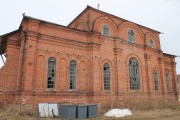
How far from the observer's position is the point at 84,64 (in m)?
15.8

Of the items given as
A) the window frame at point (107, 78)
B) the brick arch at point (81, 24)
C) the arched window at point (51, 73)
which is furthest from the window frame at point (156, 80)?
the arched window at point (51, 73)

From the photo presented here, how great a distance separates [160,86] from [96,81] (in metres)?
9.14

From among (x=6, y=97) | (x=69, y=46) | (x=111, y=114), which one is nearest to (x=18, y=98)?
(x=6, y=97)

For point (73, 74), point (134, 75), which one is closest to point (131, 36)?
point (134, 75)

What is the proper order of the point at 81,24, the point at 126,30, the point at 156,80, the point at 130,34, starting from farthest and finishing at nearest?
the point at 156,80
the point at 130,34
the point at 126,30
the point at 81,24

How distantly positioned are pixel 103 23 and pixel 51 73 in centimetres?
694

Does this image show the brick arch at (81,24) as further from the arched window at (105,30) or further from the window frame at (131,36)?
the window frame at (131,36)

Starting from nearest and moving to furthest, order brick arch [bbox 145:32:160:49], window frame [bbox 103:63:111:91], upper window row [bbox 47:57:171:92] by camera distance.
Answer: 1. upper window row [bbox 47:57:171:92]
2. window frame [bbox 103:63:111:91]
3. brick arch [bbox 145:32:160:49]

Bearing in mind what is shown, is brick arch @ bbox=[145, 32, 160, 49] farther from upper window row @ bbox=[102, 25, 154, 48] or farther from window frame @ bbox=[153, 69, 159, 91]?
window frame @ bbox=[153, 69, 159, 91]

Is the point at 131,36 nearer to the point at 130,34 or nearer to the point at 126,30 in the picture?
the point at 130,34

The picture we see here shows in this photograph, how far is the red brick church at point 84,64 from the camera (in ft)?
43.5

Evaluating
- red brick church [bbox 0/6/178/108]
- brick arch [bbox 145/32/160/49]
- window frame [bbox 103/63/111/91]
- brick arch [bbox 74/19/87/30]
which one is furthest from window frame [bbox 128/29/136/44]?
brick arch [bbox 74/19/87/30]

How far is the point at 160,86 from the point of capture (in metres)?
21.0

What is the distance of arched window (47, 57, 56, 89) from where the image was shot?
45.8 ft
